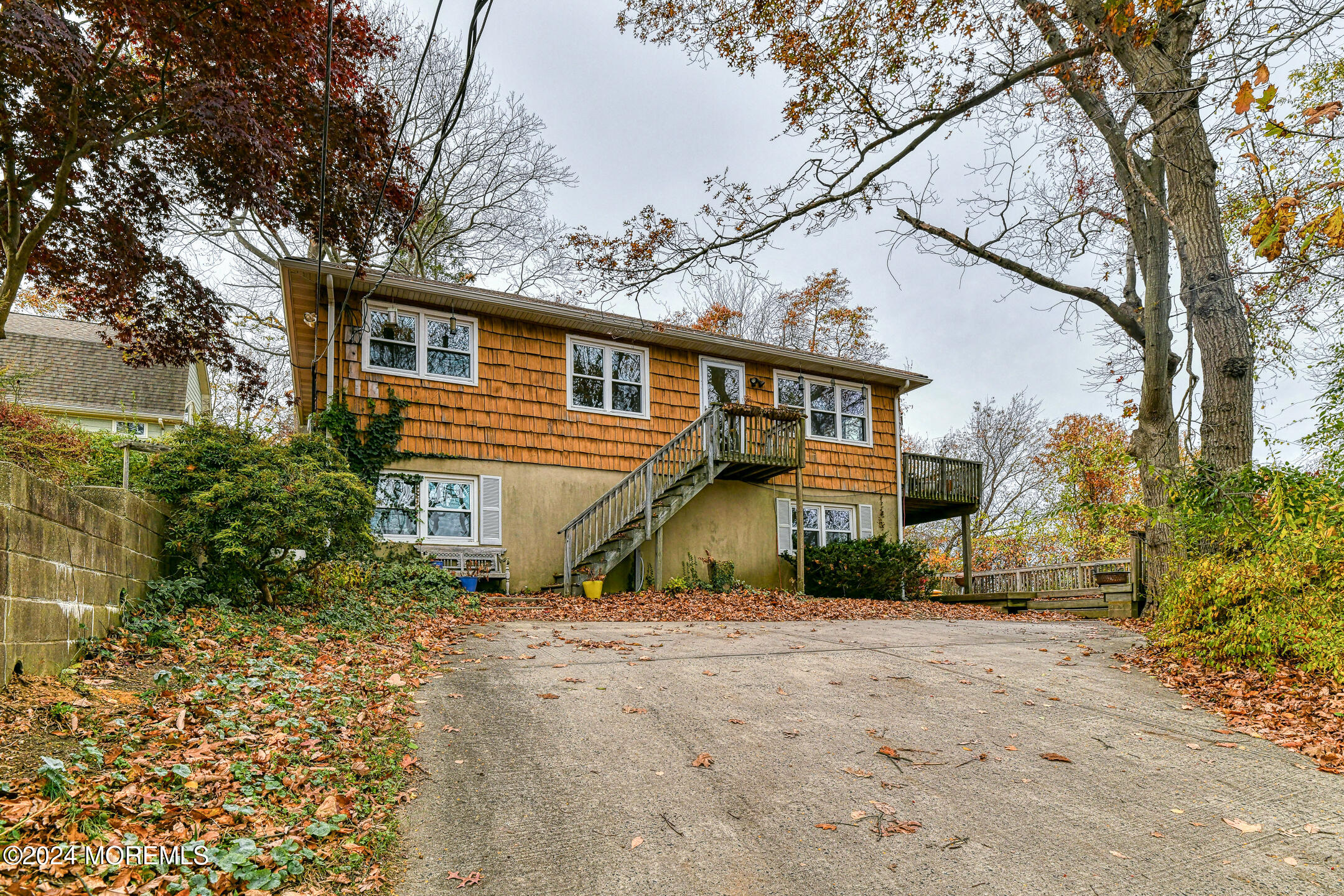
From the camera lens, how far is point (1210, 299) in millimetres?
8062

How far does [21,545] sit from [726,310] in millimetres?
26406

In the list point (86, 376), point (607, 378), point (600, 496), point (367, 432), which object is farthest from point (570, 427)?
point (86, 376)

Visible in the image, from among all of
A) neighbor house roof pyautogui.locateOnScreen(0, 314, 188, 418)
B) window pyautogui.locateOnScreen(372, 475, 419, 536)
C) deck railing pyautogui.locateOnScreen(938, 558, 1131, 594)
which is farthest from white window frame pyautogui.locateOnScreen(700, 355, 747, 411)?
neighbor house roof pyautogui.locateOnScreen(0, 314, 188, 418)

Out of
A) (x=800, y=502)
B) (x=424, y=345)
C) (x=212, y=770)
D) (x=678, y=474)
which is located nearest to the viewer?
(x=212, y=770)

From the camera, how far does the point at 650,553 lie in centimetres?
1467

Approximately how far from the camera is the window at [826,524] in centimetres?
1723

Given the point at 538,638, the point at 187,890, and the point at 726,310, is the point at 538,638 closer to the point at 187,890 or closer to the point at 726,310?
the point at 187,890

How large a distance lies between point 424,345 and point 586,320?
9.58ft

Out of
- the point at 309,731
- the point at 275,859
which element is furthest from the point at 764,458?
the point at 275,859

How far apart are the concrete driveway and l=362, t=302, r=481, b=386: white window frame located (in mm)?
7548

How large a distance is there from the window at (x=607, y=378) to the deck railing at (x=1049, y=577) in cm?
942

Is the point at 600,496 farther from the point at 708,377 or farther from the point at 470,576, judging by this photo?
the point at 708,377

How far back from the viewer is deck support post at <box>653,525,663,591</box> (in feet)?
45.8

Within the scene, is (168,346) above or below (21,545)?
above
